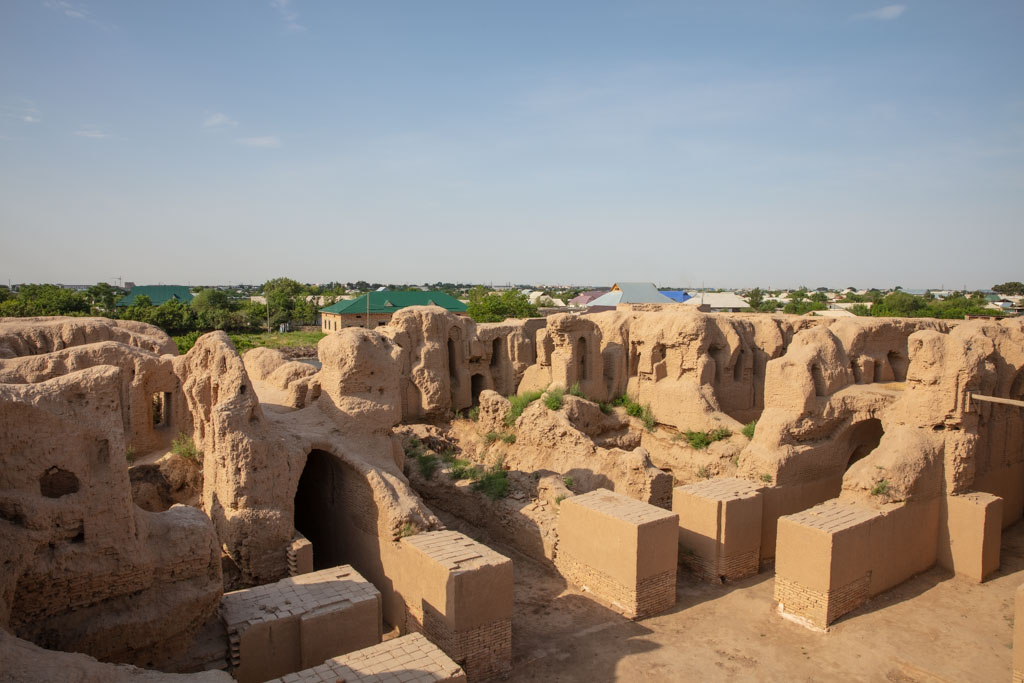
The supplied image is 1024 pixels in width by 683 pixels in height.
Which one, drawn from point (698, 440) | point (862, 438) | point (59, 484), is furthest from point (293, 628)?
point (862, 438)

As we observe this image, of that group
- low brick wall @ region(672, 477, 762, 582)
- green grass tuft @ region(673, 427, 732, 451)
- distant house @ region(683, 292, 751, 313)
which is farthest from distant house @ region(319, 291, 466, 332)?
low brick wall @ region(672, 477, 762, 582)

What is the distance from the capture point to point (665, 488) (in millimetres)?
11844

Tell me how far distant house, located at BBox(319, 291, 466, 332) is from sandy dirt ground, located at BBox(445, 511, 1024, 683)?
111ft

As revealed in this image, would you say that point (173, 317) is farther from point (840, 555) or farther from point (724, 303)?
point (724, 303)

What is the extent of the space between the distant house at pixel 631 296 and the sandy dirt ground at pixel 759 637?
129ft

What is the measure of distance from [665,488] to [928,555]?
404cm

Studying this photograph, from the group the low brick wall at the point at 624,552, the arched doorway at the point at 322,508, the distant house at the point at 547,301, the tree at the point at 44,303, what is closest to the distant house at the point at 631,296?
the distant house at the point at 547,301

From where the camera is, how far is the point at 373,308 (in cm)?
4803

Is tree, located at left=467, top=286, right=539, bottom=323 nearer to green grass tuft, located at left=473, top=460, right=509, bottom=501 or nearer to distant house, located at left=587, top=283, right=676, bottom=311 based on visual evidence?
distant house, located at left=587, top=283, right=676, bottom=311

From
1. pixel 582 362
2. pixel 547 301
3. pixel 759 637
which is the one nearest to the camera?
pixel 759 637

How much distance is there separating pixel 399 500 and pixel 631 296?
4293cm

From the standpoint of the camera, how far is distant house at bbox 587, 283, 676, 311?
163 feet

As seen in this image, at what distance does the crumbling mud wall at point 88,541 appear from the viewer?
5898 mm

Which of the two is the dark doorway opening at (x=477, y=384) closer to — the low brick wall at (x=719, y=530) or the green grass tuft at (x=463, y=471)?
the green grass tuft at (x=463, y=471)
